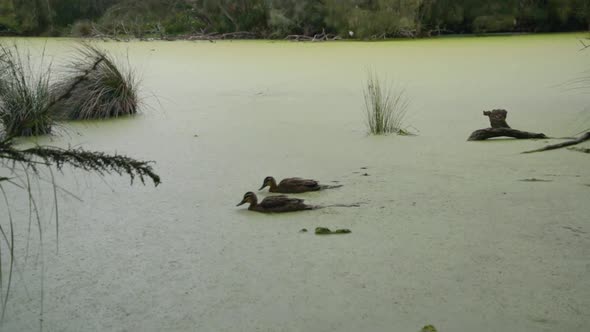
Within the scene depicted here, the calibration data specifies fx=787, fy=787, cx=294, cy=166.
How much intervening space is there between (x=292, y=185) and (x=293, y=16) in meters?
6.45

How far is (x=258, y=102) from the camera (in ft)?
14.4

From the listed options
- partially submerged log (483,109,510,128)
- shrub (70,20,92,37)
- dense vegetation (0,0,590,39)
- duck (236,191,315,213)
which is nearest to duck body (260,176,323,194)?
duck (236,191,315,213)

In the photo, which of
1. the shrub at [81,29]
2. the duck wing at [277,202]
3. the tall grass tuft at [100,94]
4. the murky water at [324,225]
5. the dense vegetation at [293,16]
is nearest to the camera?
the murky water at [324,225]

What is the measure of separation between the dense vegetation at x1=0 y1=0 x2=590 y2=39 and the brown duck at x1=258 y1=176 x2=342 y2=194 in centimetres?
593

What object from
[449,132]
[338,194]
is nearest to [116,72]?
[449,132]

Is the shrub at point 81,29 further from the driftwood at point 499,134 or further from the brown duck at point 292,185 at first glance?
the brown duck at point 292,185

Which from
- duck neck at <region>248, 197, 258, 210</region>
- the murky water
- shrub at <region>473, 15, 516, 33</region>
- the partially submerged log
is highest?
shrub at <region>473, 15, 516, 33</region>

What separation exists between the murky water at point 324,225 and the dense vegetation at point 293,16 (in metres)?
4.12

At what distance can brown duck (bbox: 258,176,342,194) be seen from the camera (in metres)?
2.29

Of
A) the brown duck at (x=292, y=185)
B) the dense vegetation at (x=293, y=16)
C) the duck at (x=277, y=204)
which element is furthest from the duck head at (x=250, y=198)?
the dense vegetation at (x=293, y=16)

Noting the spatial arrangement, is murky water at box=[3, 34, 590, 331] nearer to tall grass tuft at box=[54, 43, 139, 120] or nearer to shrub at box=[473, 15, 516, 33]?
tall grass tuft at box=[54, 43, 139, 120]

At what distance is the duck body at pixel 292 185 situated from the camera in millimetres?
2295

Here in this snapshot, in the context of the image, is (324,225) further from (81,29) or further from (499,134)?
(81,29)

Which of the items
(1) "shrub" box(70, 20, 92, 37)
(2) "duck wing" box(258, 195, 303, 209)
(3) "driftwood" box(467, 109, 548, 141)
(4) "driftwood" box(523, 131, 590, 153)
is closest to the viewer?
(2) "duck wing" box(258, 195, 303, 209)
